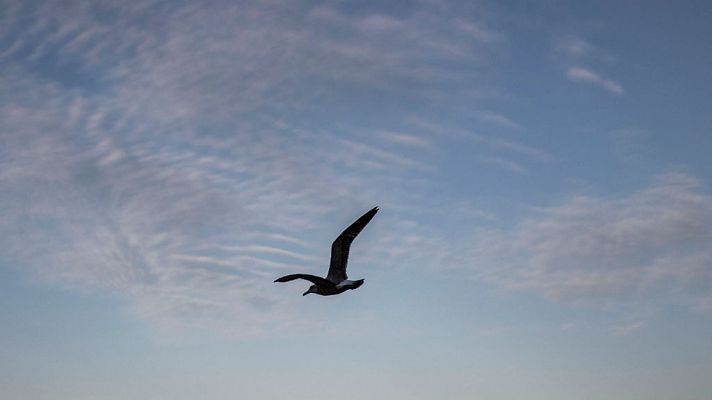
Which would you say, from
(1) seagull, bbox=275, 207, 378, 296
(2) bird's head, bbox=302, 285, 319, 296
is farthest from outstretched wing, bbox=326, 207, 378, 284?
(2) bird's head, bbox=302, 285, 319, 296

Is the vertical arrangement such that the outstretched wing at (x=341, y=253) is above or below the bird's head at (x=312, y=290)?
above

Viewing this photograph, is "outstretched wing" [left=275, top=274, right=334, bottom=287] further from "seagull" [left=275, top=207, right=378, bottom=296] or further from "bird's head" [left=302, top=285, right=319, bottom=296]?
"bird's head" [left=302, top=285, right=319, bottom=296]

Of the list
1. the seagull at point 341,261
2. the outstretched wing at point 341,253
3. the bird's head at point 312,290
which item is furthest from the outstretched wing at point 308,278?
the bird's head at point 312,290

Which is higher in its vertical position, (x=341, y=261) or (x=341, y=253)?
(x=341, y=253)

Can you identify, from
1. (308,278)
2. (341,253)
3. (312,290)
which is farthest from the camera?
(312,290)

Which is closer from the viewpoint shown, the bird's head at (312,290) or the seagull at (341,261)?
the seagull at (341,261)

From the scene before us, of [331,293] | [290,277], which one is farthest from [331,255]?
[290,277]

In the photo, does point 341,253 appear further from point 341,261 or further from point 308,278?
point 308,278

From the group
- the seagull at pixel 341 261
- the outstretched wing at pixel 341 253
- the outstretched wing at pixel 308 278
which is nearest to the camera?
the outstretched wing at pixel 308 278

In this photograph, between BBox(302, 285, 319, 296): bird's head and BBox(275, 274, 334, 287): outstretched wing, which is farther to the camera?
BBox(302, 285, 319, 296): bird's head

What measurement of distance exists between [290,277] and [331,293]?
6.52 m

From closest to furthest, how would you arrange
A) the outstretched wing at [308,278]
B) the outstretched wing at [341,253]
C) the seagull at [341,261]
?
the outstretched wing at [308,278], the seagull at [341,261], the outstretched wing at [341,253]

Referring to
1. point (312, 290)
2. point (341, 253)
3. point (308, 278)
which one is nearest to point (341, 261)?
point (341, 253)

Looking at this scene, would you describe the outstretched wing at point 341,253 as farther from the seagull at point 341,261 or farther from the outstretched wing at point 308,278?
the outstretched wing at point 308,278
